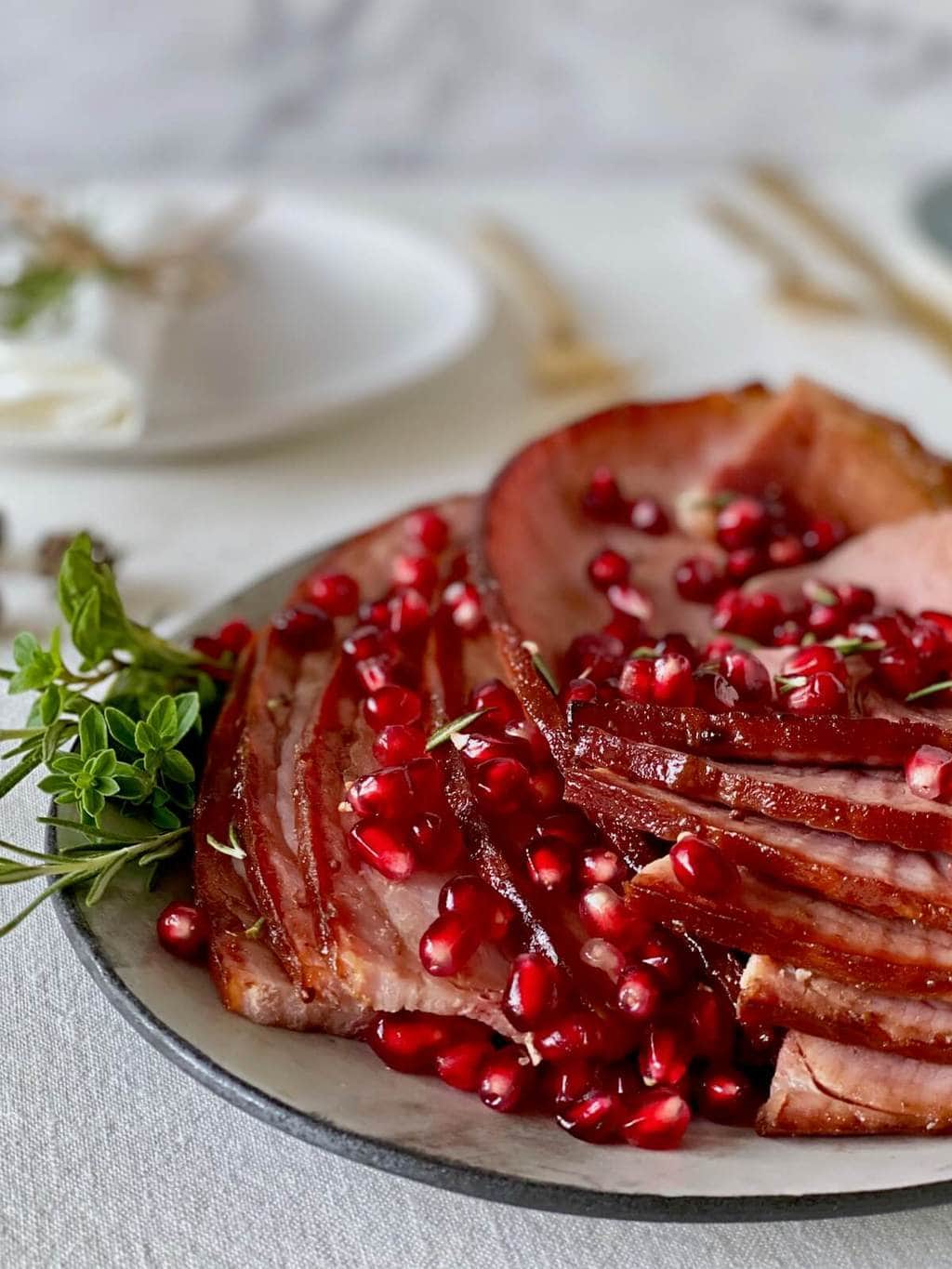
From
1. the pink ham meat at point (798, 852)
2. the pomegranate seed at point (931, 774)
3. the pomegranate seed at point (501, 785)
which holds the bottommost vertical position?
the pomegranate seed at point (501, 785)

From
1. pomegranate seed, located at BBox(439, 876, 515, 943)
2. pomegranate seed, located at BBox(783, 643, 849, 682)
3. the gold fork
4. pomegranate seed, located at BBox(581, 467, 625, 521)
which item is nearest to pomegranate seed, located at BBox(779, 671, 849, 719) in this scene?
pomegranate seed, located at BBox(783, 643, 849, 682)

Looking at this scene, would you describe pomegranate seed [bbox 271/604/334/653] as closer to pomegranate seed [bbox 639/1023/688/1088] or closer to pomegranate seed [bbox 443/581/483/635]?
pomegranate seed [bbox 443/581/483/635]

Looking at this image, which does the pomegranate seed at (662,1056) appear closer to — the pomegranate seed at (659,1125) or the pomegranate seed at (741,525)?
the pomegranate seed at (659,1125)

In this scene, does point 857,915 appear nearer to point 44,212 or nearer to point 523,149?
point 44,212

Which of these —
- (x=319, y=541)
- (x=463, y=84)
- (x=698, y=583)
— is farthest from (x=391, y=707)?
(x=463, y=84)

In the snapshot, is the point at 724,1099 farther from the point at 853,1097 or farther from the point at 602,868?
the point at 602,868

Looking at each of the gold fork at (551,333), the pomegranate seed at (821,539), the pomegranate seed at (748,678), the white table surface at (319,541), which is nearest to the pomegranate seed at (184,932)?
the white table surface at (319,541)
